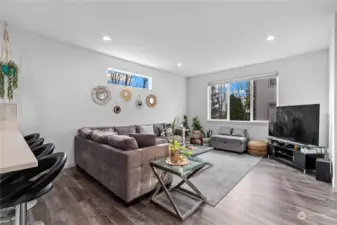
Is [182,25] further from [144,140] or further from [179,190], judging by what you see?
[179,190]

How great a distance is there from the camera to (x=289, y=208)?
211 cm

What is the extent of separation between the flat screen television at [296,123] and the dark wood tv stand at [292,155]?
0.15m

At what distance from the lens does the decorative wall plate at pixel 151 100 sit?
5.38m

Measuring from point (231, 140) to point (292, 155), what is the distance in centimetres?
151

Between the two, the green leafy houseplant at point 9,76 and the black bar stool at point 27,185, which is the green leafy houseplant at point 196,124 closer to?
the green leafy houseplant at point 9,76

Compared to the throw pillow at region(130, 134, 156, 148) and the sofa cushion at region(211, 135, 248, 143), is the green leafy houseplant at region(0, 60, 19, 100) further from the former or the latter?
the sofa cushion at region(211, 135, 248, 143)

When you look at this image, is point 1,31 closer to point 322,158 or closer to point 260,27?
point 260,27

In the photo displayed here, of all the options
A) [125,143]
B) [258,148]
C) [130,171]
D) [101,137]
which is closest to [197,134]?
[258,148]

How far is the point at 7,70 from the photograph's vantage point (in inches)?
110

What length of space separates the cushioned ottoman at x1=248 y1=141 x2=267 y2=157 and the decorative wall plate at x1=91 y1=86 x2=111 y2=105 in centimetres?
426

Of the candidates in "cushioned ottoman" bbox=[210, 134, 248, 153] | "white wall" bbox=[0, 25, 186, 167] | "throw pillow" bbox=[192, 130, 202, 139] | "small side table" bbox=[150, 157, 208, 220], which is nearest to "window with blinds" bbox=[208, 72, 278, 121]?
"throw pillow" bbox=[192, 130, 202, 139]

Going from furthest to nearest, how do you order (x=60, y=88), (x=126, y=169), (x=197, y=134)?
1. (x=197, y=134)
2. (x=60, y=88)
3. (x=126, y=169)

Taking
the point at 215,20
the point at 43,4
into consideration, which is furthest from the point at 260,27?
the point at 43,4

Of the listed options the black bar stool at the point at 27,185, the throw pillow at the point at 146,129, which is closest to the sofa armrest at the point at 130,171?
the black bar stool at the point at 27,185
